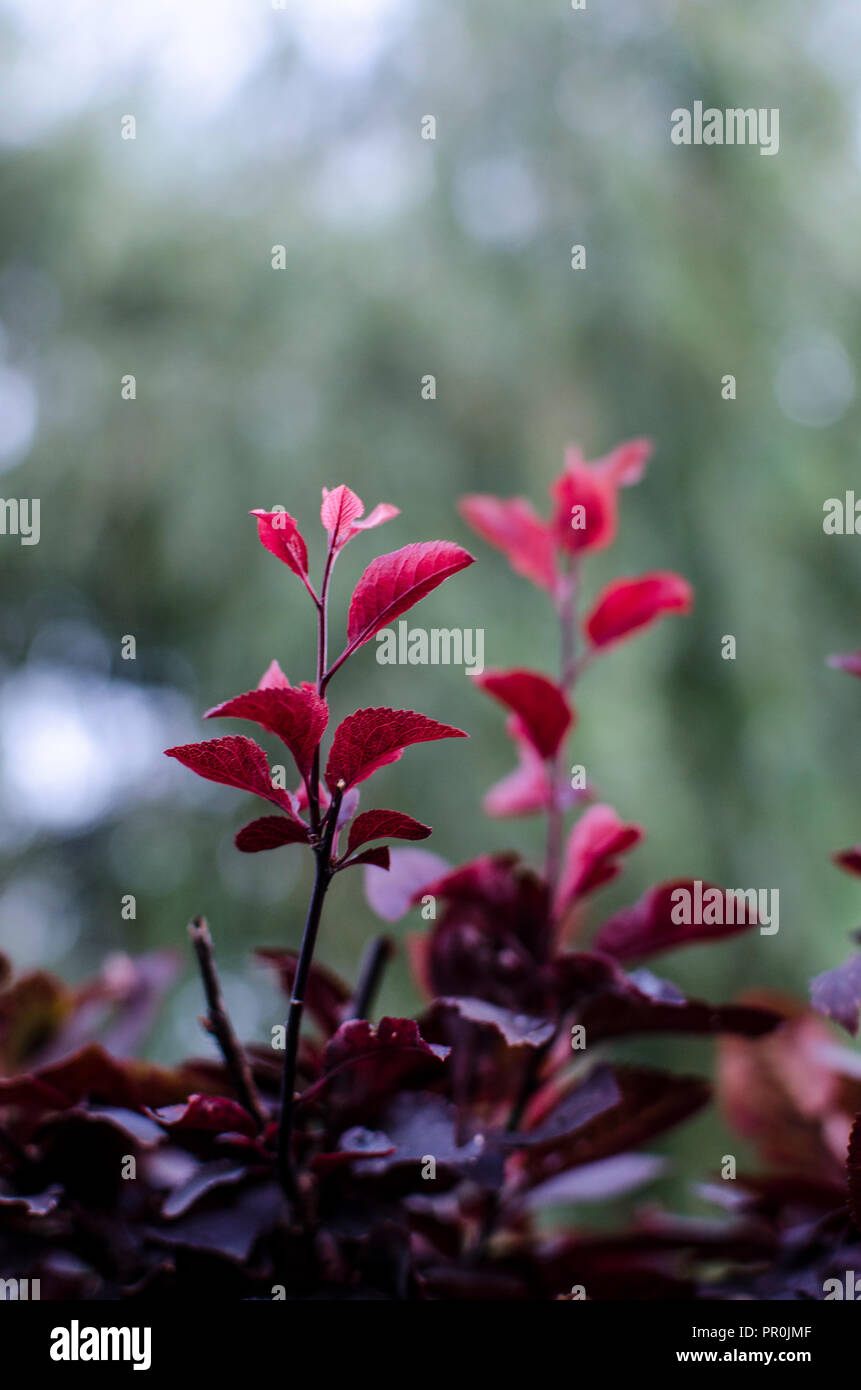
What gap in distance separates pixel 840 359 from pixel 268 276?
64.8 inches

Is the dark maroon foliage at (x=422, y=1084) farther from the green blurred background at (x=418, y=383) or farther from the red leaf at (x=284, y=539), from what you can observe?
the green blurred background at (x=418, y=383)

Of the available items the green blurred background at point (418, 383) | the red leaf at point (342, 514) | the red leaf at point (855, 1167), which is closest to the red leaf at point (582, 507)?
the red leaf at point (342, 514)

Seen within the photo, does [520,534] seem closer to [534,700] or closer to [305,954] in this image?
[534,700]

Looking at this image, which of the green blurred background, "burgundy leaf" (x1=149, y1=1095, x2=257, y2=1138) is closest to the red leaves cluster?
"burgundy leaf" (x1=149, y1=1095, x2=257, y2=1138)

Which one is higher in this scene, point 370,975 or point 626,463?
point 626,463

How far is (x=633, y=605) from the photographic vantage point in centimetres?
56

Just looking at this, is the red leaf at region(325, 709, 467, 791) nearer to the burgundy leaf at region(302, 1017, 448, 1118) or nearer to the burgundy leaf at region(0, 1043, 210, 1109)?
the burgundy leaf at region(302, 1017, 448, 1118)

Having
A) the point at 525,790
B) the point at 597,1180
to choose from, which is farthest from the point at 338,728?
the point at 597,1180

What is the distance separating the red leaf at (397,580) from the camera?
14.2 inches

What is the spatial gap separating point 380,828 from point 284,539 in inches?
4.4

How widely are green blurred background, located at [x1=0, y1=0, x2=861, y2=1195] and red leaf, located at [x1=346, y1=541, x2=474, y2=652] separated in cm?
217

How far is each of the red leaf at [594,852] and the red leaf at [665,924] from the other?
22 mm
